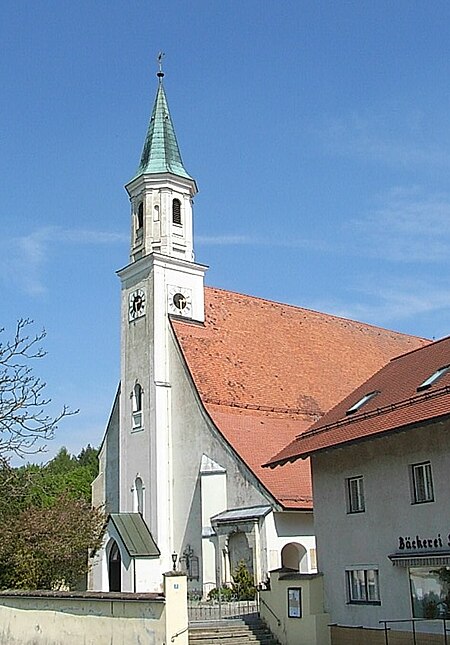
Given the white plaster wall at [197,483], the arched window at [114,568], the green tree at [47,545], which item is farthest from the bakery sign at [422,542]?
the arched window at [114,568]

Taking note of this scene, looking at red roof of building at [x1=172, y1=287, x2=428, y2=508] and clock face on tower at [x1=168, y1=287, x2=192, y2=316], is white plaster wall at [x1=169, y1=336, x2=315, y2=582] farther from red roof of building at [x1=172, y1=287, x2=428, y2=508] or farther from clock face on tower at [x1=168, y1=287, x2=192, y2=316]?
clock face on tower at [x1=168, y1=287, x2=192, y2=316]

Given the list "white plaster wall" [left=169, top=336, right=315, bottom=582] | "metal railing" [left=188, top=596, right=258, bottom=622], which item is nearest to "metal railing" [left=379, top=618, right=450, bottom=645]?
"metal railing" [left=188, top=596, right=258, bottom=622]

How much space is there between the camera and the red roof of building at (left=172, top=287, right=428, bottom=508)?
34125 millimetres

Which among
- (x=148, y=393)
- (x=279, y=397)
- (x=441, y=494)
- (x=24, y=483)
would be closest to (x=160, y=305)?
(x=148, y=393)

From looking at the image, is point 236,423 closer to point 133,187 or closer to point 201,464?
point 201,464

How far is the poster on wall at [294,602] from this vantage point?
21.9 m

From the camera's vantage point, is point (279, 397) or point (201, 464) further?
point (279, 397)

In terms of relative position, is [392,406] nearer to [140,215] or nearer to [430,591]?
[430,591]

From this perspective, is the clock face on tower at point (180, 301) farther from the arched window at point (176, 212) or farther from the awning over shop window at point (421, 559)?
the awning over shop window at point (421, 559)

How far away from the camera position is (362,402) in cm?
2391

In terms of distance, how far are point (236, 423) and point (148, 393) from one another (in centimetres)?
493

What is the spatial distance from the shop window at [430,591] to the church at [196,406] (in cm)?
1164

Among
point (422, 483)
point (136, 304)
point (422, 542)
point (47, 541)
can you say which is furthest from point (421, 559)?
point (136, 304)

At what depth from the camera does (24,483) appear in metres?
20.0
